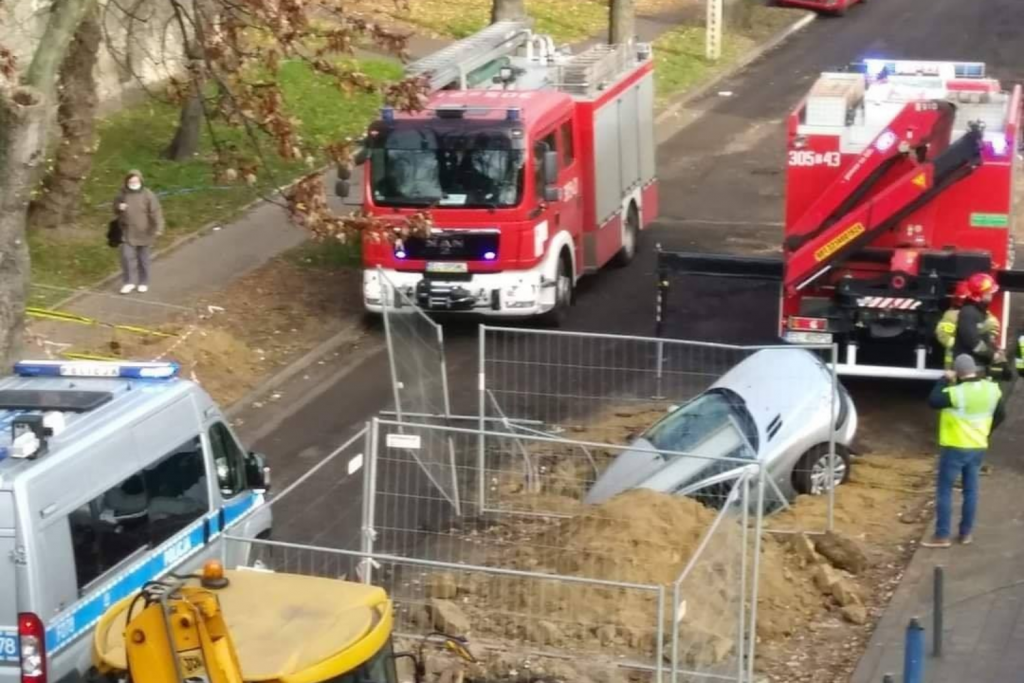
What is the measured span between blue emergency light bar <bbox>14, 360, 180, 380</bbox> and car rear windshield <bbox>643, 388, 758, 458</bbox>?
4478 millimetres

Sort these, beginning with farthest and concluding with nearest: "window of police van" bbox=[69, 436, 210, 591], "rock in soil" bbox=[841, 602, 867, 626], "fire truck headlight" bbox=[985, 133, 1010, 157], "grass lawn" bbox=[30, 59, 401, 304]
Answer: "grass lawn" bbox=[30, 59, 401, 304]
"fire truck headlight" bbox=[985, 133, 1010, 157]
"rock in soil" bbox=[841, 602, 867, 626]
"window of police van" bbox=[69, 436, 210, 591]

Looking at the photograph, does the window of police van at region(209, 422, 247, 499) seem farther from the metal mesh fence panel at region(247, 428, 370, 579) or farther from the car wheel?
the car wheel

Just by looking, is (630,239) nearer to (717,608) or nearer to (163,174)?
(163,174)

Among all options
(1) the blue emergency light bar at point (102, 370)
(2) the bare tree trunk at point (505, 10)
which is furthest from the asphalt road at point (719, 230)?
(2) the bare tree trunk at point (505, 10)

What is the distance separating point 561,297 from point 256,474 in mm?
8470

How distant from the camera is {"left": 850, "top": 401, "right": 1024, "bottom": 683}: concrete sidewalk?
37.0 feet

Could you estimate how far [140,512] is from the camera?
10250mm

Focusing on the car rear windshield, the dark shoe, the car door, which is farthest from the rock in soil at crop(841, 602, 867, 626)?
the car door

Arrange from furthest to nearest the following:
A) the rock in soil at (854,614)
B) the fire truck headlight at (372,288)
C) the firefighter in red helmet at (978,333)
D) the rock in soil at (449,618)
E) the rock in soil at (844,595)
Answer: the fire truck headlight at (372,288)
the firefighter in red helmet at (978,333)
the rock in soil at (844,595)
the rock in soil at (854,614)
the rock in soil at (449,618)

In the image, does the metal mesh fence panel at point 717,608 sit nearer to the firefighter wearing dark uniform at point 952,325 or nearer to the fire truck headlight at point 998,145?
the firefighter wearing dark uniform at point 952,325

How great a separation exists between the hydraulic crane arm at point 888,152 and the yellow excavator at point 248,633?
1003 centimetres

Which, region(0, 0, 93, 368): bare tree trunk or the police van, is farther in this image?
region(0, 0, 93, 368): bare tree trunk

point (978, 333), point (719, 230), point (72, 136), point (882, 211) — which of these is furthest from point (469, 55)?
point (978, 333)

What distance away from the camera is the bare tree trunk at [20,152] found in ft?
43.3
